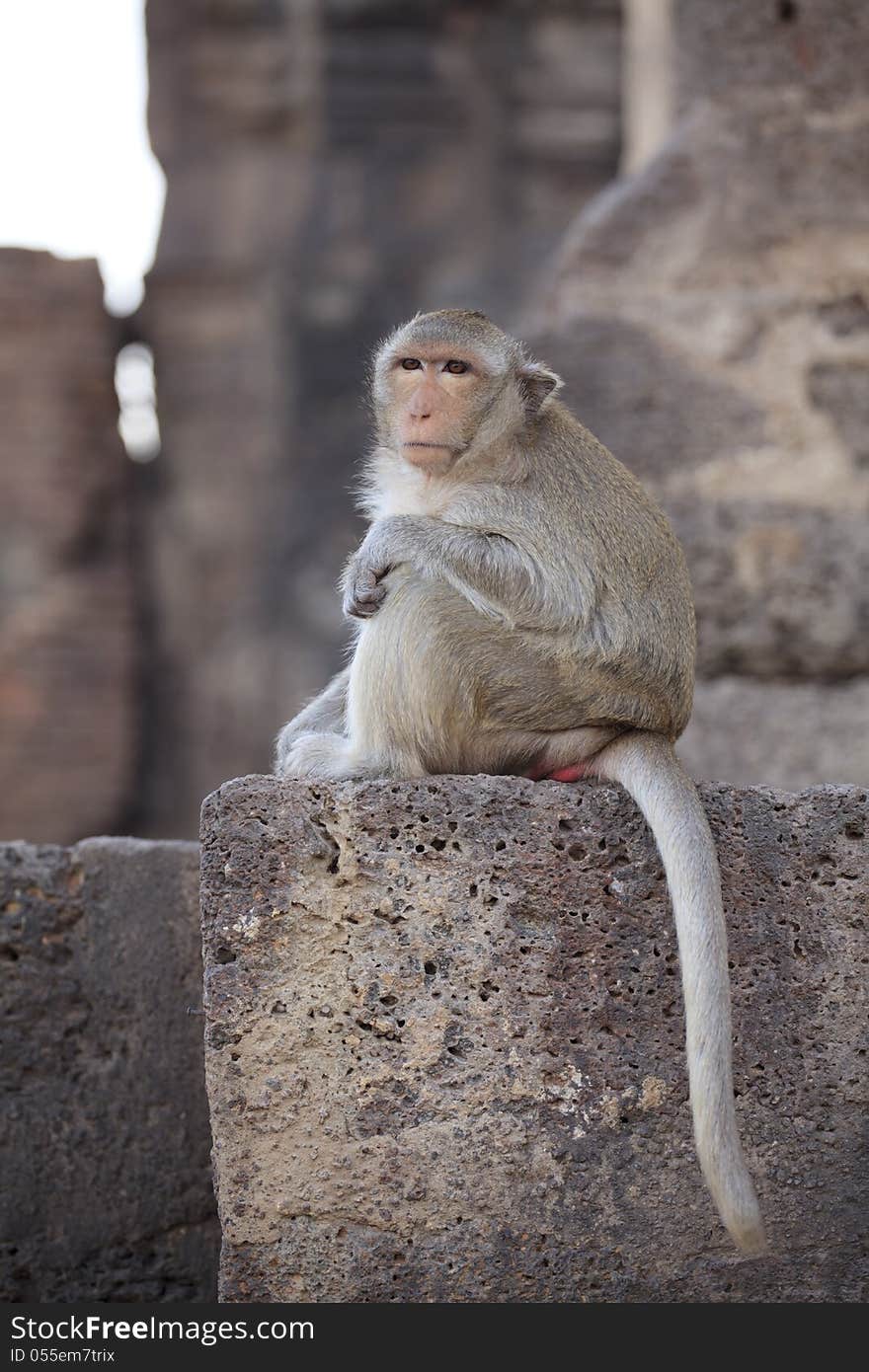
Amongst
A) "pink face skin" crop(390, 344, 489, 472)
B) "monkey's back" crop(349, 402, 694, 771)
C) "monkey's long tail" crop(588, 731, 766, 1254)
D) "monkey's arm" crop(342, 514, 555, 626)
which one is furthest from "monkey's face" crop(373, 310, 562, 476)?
"monkey's long tail" crop(588, 731, 766, 1254)

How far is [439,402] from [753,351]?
2.04 meters

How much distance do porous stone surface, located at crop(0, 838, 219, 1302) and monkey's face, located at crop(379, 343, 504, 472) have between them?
1.18m

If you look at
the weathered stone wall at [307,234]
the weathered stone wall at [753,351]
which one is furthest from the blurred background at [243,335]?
the weathered stone wall at [753,351]

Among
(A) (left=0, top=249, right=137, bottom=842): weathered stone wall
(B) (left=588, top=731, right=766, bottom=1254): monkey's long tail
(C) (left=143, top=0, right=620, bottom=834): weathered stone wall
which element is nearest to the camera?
(B) (left=588, top=731, right=766, bottom=1254): monkey's long tail

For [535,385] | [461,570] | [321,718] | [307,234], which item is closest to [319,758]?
[321,718]

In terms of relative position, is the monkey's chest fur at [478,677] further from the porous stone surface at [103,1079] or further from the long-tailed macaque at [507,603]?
the porous stone surface at [103,1079]

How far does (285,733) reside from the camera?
13.2 ft

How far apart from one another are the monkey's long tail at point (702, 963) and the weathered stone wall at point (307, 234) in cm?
731

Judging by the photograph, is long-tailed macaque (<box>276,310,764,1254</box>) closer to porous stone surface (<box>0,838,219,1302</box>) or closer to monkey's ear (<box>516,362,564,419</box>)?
monkey's ear (<box>516,362,564,419</box>)

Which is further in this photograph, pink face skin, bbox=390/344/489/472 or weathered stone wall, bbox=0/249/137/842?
weathered stone wall, bbox=0/249/137/842

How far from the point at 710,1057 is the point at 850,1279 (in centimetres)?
65

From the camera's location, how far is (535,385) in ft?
12.3

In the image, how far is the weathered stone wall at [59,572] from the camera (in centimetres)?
1030

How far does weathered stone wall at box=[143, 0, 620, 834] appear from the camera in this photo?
10.4 metres
